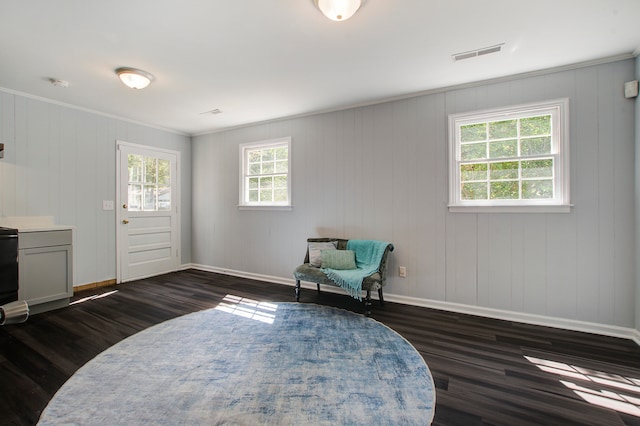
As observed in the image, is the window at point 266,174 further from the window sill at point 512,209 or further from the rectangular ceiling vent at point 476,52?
the rectangular ceiling vent at point 476,52

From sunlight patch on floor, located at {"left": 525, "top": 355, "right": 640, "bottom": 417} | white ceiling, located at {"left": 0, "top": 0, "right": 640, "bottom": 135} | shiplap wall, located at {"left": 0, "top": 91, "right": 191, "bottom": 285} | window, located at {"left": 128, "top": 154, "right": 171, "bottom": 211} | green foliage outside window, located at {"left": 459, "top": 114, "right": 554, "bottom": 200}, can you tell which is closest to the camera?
sunlight patch on floor, located at {"left": 525, "top": 355, "right": 640, "bottom": 417}

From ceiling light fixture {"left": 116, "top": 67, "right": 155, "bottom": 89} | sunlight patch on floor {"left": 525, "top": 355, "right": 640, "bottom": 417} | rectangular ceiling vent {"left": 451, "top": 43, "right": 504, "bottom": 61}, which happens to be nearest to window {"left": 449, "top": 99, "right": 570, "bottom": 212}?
rectangular ceiling vent {"left": 451, "top": 43, "right": 504, "bottom": 61}

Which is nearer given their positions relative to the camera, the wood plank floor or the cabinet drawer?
the wood plank floor

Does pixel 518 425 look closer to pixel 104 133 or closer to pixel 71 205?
pixel 71 205

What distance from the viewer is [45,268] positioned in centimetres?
321

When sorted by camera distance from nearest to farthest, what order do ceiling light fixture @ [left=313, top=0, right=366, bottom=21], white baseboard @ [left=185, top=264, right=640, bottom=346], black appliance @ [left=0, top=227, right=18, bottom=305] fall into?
1. black appliance @ [left=0, top=227, right=18, bottom=305]
2. ceiling light fixture @ [left=313, top=0, right=366, bottom=21]
3. white baseboard @ [left=185, top=264, right=640, bottom=346]

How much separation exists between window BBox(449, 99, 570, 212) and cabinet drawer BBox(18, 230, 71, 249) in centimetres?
442

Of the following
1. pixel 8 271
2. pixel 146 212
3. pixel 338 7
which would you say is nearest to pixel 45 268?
pixel 146 212

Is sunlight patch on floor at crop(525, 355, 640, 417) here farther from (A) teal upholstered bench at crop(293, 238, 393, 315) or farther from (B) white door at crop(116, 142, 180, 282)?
(B) white door at crop(116, 142, 180, 282)

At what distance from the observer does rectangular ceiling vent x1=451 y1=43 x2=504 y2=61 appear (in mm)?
2478

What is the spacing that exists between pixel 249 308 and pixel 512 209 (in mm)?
3006

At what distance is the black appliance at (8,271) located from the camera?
1.16m

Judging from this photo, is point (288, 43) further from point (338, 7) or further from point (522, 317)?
point (522, 317)

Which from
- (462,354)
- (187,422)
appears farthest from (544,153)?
(187,422)
